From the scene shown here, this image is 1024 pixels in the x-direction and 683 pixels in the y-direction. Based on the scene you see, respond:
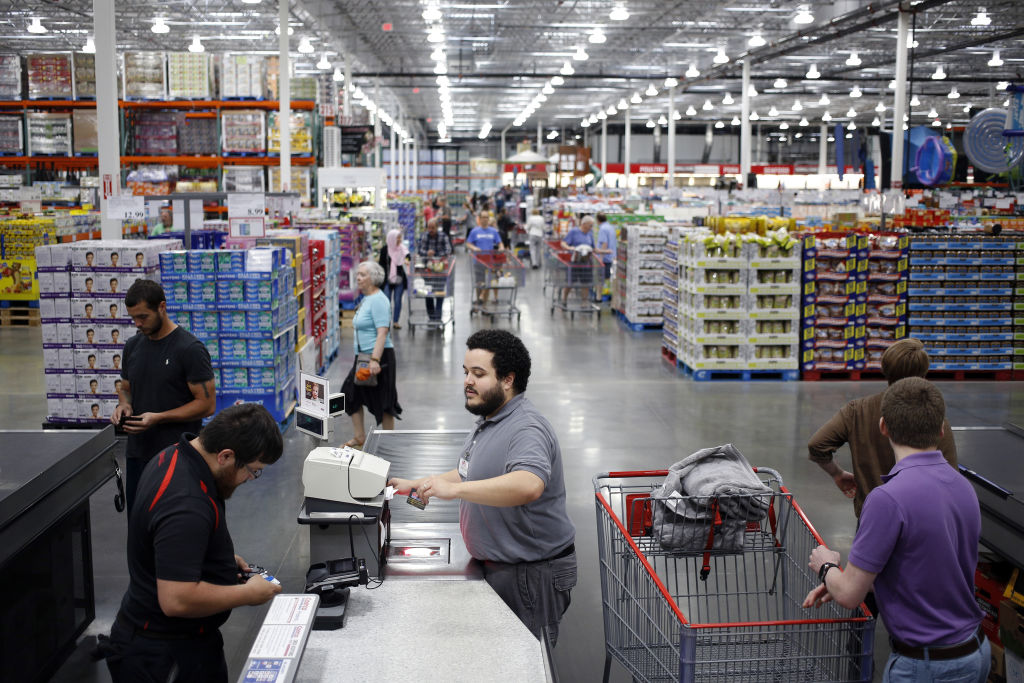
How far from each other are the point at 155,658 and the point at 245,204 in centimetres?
741

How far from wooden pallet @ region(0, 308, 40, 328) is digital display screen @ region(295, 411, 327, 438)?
44.8 feet

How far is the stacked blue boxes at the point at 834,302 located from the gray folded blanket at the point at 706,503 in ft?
28.3

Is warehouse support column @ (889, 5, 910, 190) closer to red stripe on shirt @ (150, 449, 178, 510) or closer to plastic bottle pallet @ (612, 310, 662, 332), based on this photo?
plastic bottle pallet @ (612, 310, 662, 332)

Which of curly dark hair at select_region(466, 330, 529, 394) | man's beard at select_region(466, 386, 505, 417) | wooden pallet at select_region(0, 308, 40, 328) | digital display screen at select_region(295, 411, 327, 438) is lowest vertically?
wooden pallet at select_region(0, 308, 40, 328)

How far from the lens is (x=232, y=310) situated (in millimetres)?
8492

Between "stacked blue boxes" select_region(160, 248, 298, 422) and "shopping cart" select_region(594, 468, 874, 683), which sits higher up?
"stacked blue boxes" select_region(160, 248, 298, 422)

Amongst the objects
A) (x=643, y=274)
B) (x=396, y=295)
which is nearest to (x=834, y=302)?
(x=643, y=274)

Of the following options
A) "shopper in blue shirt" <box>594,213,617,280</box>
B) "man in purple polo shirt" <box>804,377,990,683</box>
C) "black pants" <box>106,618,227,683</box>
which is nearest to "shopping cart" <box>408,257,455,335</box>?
"shopper in blue shirt" <box>594,213,617,280</box>

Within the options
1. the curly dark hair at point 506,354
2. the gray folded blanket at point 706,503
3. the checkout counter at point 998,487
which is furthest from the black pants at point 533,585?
the checkout counter at point 998,487

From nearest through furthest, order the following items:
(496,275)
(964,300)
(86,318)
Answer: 1. (86,318)
2. (964,300)
3. (496,275)

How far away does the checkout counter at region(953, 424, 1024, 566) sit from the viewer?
12.1 feet

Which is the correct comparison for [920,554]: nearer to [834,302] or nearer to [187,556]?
[187,556]

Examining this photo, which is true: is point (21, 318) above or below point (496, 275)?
below

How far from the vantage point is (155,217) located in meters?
18.8
